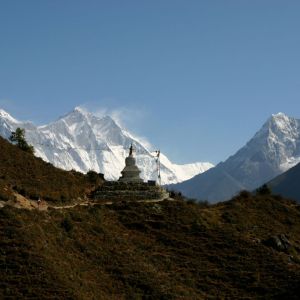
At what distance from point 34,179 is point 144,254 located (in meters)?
21.3

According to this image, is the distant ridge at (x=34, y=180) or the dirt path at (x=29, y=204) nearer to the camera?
the dirt path at (x=29, y=204)

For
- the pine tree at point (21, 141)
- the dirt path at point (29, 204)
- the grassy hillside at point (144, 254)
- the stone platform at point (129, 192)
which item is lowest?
the grassy hillside at point (144, 254)

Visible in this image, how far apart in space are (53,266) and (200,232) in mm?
22672

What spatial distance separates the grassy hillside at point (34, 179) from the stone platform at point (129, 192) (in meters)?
2.64

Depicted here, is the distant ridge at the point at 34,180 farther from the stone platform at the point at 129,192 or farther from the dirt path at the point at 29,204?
the stone platform at the point at 129,192

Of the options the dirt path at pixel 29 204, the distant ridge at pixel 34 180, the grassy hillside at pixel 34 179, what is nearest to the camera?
the dirt path at pixel 29 204

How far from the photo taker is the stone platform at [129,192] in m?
83.0

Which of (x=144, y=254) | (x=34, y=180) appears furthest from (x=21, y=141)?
(x=144, y=254)

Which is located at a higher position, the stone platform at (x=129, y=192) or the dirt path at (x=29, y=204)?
the stone platform at (x=129, y=192)

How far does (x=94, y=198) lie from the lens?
83.5 m

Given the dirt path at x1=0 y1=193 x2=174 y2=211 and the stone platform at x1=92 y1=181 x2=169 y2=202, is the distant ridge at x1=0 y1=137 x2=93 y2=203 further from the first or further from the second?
the stone platform at x1=92 y1=181 x2=169 y2=202

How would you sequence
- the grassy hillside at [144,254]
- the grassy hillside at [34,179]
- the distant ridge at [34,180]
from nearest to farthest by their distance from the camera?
the grassy hillside at [144,254], the distant ridge at [34,180], the grassy hillside at [34,179]

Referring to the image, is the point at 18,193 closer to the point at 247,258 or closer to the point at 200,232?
the point at 200,232

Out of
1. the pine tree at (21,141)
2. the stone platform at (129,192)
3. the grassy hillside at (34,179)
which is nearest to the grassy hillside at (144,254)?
the stone platform at (129,192)
